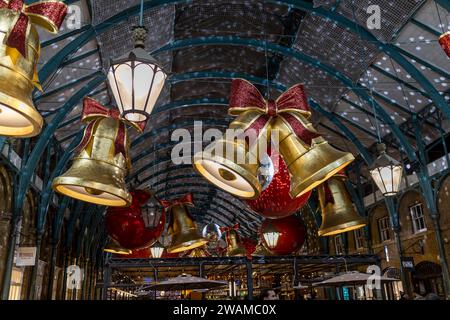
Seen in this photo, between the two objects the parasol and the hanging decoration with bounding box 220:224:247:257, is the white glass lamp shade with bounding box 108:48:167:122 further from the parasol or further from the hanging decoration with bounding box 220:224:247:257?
the hanging decoration with bounding box 220:224:247:257

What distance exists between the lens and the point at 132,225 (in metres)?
4.33

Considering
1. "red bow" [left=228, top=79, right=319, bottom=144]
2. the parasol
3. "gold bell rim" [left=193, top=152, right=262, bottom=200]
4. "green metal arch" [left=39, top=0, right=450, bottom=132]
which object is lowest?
the parasol

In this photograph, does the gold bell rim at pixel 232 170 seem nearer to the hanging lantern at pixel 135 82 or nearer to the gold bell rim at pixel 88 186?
the gold bell rim at pixel 88 186

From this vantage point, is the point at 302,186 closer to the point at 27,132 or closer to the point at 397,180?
the point at 27,132

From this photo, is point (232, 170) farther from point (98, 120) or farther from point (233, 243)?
point (233, 243)

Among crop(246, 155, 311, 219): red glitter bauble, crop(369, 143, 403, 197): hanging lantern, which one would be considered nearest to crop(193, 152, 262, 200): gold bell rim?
crop(246, 155, 311, 219): red glitter bauble

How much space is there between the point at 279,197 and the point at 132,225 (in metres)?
2.15

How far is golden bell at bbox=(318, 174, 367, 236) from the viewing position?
3369 millimetres

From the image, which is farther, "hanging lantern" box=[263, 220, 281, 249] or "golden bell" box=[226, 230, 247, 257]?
"golden bell" box=[226, 230, 247, 257]

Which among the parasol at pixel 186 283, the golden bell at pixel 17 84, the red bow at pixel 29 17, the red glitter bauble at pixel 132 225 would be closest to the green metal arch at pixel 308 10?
the parasol at pixel 186 283

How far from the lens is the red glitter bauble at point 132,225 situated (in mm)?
4238

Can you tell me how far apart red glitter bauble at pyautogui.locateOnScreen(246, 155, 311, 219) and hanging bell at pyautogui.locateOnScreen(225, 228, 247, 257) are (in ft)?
29.3

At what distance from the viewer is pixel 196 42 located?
12734 millimetres
